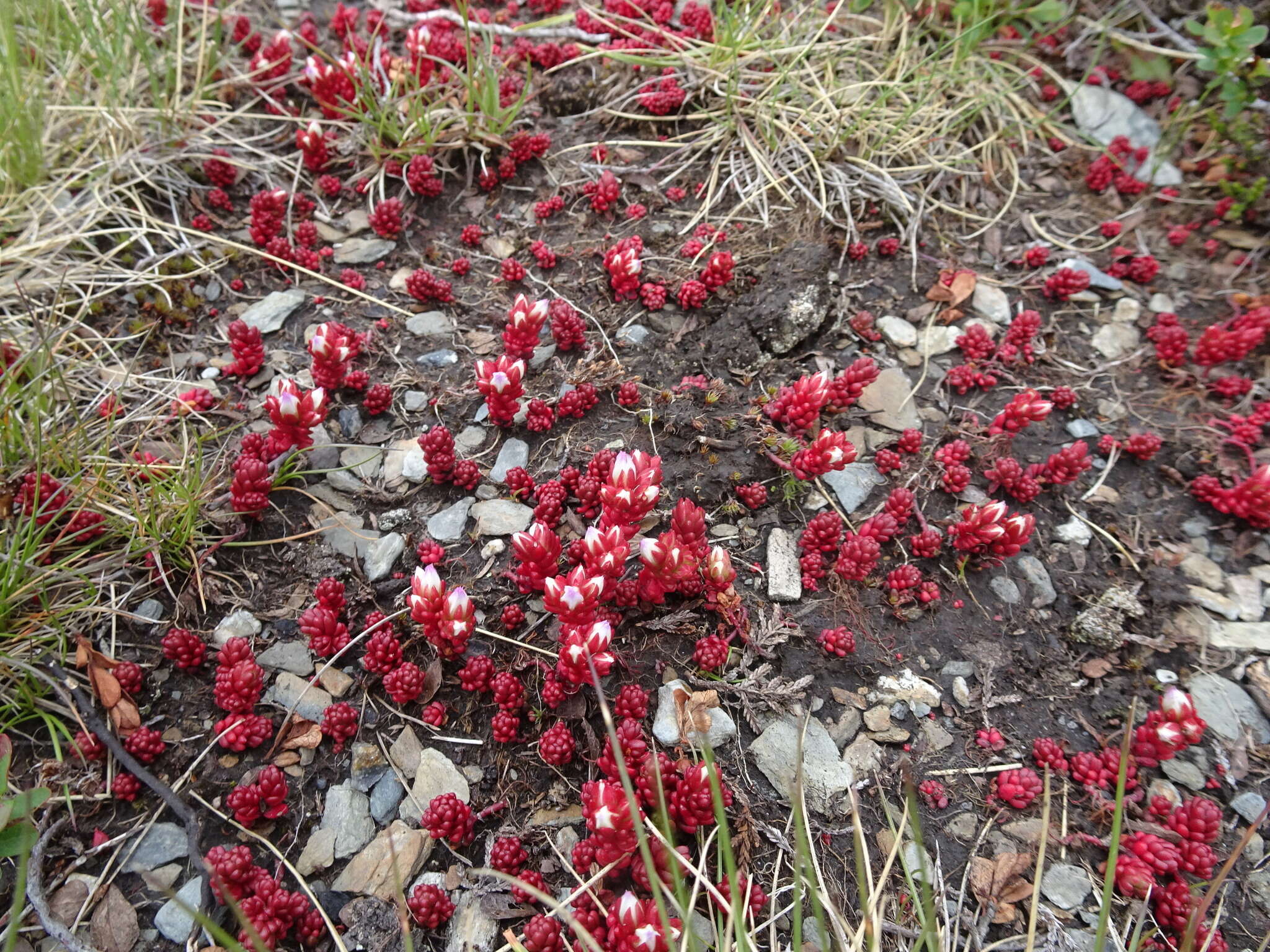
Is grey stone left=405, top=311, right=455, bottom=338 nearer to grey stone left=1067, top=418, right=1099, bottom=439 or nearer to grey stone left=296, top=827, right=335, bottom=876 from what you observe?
grey stone left=296, top=827, right=335, bottom=876

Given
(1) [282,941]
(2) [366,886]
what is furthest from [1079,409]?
(1) [282,941]

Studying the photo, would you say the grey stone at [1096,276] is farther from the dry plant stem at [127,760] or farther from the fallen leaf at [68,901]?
the fallen leaf at [68,901]

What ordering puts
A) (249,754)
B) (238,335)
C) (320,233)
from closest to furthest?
1. (249,754)
2. (238,335)
3. (320,233)

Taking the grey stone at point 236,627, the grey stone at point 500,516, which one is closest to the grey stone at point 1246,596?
the grey stone at point 500,516

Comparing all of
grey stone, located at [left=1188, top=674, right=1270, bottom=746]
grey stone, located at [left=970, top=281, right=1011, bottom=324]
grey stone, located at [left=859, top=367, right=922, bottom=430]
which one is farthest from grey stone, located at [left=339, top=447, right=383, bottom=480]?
grey stone, located at [left=1188, top=674, right=1270, bottom=746]

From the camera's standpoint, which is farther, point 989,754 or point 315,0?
point 315,0

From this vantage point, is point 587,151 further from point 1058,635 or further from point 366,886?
point 366,886

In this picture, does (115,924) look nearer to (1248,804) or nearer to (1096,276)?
(1248,804)
